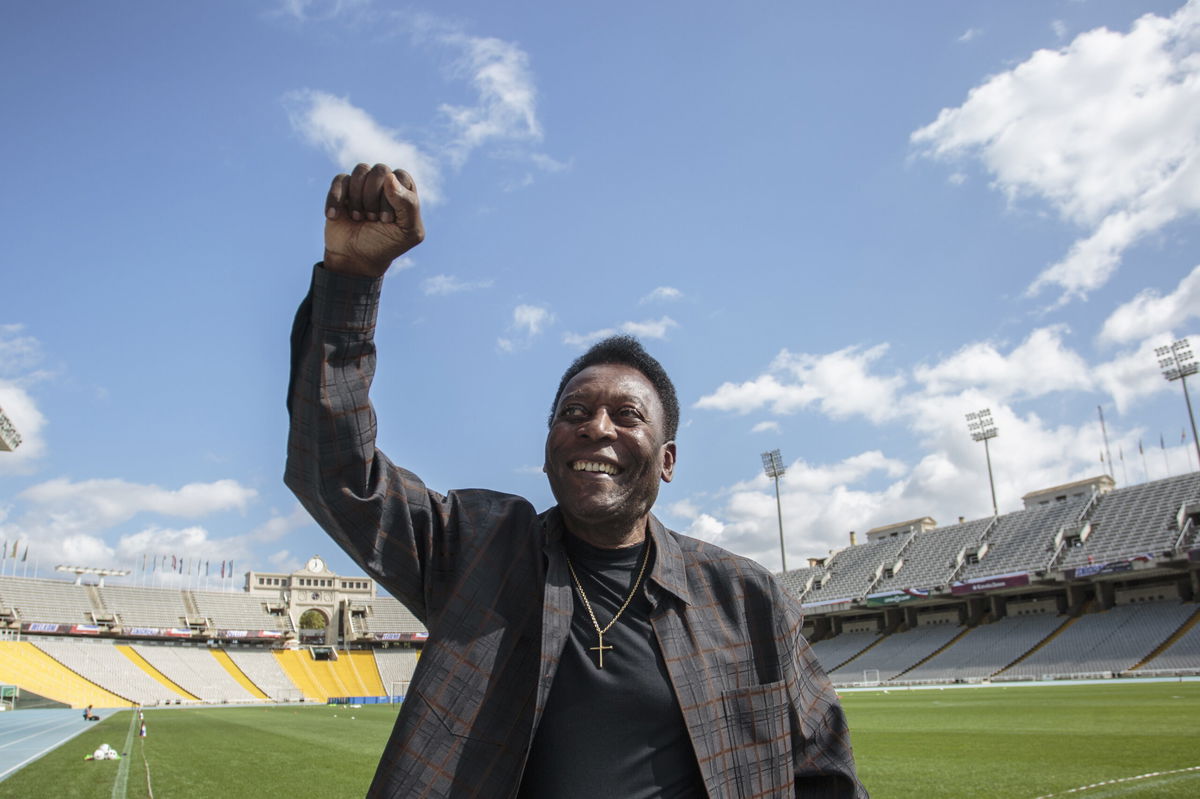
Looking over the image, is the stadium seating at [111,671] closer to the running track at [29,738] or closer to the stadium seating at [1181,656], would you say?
the running track at [29,738]

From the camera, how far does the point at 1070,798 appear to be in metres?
6.86

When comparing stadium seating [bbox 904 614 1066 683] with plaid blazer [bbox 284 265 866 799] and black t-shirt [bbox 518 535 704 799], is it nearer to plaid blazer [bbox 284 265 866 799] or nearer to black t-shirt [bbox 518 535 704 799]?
plaid blazer [bbox 284 265 866 799]

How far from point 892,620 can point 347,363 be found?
5147cm

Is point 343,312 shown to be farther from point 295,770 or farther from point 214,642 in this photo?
point 214,642

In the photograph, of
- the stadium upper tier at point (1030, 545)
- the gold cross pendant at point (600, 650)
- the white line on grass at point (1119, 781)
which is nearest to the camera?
the gold cross pendant at point (600, 650)

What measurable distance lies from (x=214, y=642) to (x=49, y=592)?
428 inches

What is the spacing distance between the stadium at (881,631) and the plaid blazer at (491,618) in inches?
574

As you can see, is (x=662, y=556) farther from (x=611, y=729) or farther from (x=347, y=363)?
(x=347, y=363)

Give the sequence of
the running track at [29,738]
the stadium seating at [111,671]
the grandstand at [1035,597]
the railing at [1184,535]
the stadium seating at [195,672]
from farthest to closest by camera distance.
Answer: the stadium seating at [195,672]
the stadium seating at [111,671]
the railing at [1184,535]
the grandstand at [1035,597]
the running track at [29,738]

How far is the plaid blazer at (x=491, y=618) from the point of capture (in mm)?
1416

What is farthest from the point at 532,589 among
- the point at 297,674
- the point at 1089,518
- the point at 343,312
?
Result: the point at 297,674

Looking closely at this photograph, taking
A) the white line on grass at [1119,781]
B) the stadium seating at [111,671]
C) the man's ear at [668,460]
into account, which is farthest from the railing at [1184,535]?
the stadium seating at [111,671]

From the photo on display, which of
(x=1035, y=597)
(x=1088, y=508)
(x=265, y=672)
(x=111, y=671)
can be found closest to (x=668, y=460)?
(x=1035, y=597)

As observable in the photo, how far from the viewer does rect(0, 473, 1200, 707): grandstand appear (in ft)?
112
